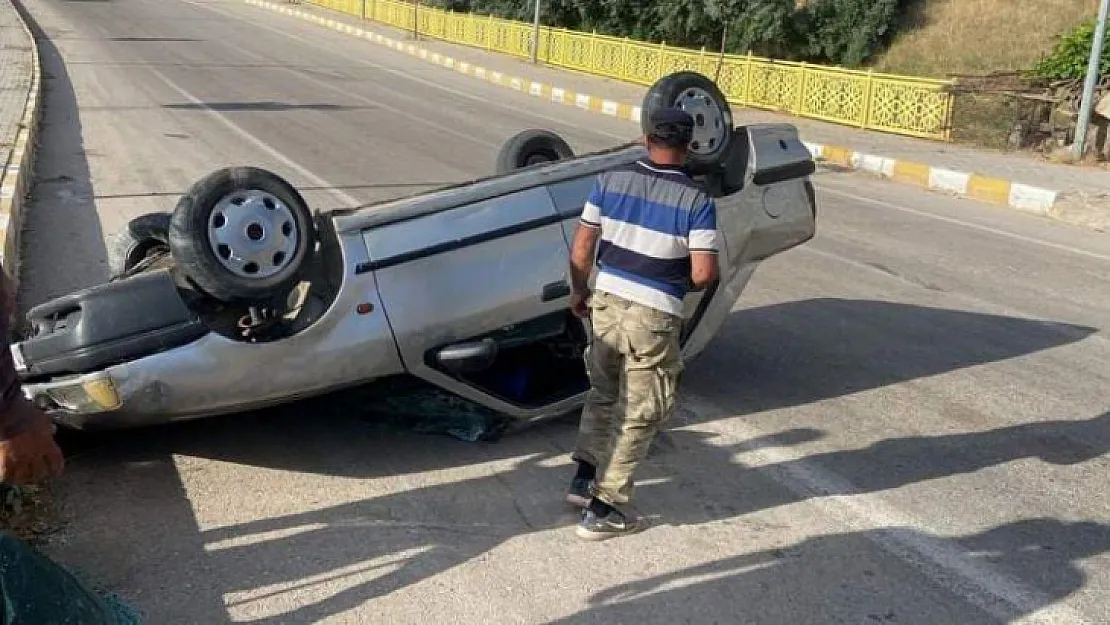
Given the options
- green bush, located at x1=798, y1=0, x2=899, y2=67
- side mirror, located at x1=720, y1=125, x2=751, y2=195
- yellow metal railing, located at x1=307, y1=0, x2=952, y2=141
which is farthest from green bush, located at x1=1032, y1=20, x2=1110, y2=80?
green bush, located at x1=798, y1=0, x2=899, y2=67

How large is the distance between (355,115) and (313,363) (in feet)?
48.3

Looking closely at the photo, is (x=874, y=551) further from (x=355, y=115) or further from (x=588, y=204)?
(x=355, y=115)

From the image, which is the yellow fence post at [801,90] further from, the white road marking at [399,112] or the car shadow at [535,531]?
the car shadow at [535,531]

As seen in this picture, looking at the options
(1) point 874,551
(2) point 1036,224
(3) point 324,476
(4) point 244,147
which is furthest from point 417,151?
Answer: (1) point 874,551

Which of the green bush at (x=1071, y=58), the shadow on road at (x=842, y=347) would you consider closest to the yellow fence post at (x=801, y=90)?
the green bush at (x=1071, y=58)

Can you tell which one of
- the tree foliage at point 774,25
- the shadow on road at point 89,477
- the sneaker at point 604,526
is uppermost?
the tree foliage at point 774,25

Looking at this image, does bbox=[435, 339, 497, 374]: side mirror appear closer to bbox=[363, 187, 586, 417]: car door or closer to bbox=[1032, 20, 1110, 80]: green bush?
bbox=[363, 187, 586, 417]: car door

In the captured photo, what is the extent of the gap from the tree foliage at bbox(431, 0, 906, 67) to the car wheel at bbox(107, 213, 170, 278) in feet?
96.1

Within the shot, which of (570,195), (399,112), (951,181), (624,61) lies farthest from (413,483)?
(624,61)

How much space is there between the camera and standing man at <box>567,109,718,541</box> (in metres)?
3.79

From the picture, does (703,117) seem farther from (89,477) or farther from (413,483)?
(89,477)

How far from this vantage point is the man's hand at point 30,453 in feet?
7.69

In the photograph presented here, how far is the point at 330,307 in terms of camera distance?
4344 millimetres

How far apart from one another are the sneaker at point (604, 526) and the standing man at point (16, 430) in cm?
202
